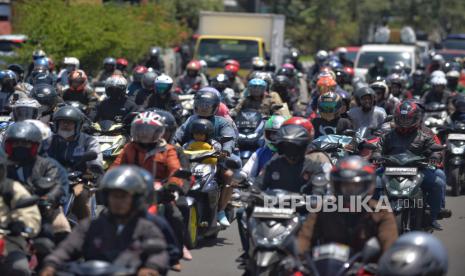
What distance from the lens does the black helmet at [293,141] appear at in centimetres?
971

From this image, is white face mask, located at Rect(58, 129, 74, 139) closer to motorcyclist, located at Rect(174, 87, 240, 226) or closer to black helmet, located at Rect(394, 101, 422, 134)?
motorcyclist, located at Rect(174, 87, 240, 226)

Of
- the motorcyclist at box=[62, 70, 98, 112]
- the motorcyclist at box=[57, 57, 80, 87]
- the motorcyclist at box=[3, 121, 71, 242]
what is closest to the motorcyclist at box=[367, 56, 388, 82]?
the motorcyclist at box=[57, 57, 80, 87]

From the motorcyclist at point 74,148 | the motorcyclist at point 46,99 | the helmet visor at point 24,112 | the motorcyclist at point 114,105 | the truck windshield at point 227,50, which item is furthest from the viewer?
the truck windshield at point 227,50

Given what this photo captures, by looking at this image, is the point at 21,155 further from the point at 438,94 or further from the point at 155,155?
the point at 438,94

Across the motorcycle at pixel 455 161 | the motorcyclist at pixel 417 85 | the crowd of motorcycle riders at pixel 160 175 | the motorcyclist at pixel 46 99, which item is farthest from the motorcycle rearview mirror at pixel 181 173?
the motorcyclist at pixel 417 85

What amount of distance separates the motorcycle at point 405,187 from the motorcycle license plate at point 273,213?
10.8 feet

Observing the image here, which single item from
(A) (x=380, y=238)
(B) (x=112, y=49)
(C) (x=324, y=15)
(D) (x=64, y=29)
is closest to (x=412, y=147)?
(A) (x=380, y=238)

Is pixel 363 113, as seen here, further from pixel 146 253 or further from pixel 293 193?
pixel 146 253

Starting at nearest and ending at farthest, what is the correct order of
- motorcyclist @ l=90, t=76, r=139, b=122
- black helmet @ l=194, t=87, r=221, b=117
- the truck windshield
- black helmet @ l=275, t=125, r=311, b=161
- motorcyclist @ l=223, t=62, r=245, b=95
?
black helmet @ l=275, t=125, r=311, b=161 < black helmet @ l=194, t=87, r=221, b=117 < motorcyclist @ l=90, t=76, r=139, b=122 < motorcyclist @ l=223, t=62, r=245, b=95 < the truck windshield

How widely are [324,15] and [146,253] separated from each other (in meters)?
55.1

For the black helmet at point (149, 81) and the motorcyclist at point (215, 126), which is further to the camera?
the black helmet at point (149, 81)

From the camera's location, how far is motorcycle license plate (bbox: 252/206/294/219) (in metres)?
9.11

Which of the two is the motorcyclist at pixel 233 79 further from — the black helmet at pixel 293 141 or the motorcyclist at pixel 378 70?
the black helmet at pixel 293 141

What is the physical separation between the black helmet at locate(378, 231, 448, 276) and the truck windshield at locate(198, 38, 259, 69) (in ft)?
78.5
